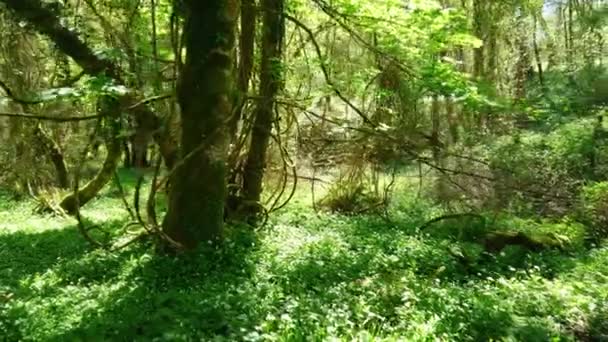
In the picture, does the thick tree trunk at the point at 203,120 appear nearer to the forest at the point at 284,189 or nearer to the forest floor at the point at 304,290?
the forest at the point at 284,189

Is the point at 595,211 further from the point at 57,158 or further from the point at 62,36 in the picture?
the point at 57,158

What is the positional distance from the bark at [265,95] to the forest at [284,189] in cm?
4

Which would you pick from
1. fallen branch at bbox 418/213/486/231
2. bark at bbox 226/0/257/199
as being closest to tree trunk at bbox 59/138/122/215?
bark at bbox 226/0/257/199

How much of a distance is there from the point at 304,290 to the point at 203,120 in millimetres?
2511

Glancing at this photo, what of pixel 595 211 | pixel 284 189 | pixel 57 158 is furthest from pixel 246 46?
pixel 57 158

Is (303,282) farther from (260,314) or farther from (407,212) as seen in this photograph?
(407,212)

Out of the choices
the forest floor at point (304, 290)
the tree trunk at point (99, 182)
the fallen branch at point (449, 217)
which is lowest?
the forest floor at point (304, 290)

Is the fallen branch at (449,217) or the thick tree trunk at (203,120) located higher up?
the thick tree trunk at (203,120)

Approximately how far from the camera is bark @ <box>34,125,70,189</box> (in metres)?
14.8

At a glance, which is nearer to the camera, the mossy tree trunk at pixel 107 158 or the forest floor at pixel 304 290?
the forest floor at pixel 304 290

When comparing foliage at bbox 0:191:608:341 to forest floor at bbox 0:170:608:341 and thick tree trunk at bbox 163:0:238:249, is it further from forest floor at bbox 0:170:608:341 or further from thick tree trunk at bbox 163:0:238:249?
thick tree trunk at bbox 163:0:238:249

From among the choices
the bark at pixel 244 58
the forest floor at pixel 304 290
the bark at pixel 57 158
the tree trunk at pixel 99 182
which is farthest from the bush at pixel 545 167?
the bark at pixel 57 158

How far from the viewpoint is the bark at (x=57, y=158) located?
582 inches

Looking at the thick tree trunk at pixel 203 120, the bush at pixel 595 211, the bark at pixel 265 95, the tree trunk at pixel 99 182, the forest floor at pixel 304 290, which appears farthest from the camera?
the tree trunk at pixel 99 182
